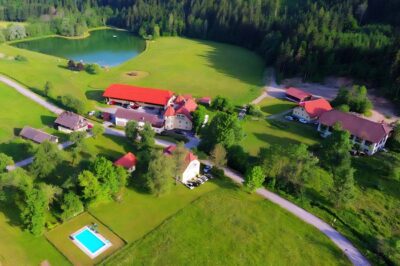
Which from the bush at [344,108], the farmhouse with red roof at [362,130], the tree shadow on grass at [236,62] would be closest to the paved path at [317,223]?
the farmhouse with red roof at [362,130]

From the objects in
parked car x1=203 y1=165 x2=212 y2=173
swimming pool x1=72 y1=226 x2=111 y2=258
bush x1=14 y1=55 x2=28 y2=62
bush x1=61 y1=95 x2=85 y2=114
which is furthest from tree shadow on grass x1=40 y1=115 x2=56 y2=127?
bush x1=14 y1=55 x2=28 y2=62

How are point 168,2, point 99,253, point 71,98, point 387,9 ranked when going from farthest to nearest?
1. point 168,2
2. point 387,9
3. point 71,98
4. point 99,253

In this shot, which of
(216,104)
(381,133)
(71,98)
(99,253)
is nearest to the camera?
(99,253)

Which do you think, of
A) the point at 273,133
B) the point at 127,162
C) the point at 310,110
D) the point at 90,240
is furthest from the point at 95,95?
the point at 90,240

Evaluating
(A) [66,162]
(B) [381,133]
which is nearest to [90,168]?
(A) [66,162]

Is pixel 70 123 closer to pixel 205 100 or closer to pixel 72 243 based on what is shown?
pixel 72 243

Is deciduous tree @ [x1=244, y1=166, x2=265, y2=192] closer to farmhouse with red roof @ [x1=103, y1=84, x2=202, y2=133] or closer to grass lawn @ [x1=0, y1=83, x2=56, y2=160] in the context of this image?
farmhouse with red roof @ [x1=103, y1=84, x2=202, y2=133]

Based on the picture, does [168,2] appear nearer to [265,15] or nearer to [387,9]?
[265,15]
